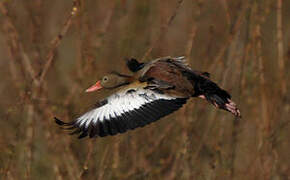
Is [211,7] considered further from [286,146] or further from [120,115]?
[120,115]

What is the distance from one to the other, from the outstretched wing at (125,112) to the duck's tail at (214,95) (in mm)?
222

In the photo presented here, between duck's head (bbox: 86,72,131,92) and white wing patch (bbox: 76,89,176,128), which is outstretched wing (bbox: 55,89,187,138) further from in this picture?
duck's head (bbox: 86,72,131,92)

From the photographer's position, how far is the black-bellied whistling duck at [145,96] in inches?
144

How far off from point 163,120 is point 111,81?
1291 mm

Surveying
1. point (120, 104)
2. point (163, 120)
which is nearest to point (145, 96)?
point (120, 104)

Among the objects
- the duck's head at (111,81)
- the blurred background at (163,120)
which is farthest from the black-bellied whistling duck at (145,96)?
the blurred background at (163,120)

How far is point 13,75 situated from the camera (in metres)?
5.21

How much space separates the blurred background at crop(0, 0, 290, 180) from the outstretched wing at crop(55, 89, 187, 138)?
0.22 m

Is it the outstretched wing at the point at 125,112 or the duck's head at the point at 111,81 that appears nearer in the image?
the outstretched wing at the point at 125,112

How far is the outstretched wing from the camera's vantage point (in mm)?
3607

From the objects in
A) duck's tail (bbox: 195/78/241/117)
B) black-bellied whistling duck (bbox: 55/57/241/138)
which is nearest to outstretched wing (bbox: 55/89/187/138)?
black-bellied whistling duck (bbox: 55/57/241/138)

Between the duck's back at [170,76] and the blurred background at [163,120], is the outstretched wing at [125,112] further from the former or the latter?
the blurred background at [163,120]

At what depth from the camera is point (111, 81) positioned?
420cm

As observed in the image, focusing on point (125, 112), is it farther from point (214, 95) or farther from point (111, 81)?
point (214, 95)
